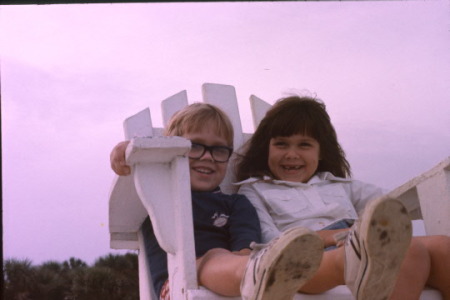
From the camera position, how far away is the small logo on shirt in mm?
2104

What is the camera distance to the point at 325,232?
2.08 meters

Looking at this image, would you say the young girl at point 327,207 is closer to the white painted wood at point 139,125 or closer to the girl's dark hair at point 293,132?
the girl's dark hair at point 293,132

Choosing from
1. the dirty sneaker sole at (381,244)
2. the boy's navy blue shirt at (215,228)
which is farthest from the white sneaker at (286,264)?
the boy's navy blue shirt at (215,228)

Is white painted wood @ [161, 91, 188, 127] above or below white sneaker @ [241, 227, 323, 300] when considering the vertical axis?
above

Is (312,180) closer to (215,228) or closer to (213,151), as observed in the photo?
(213,151)

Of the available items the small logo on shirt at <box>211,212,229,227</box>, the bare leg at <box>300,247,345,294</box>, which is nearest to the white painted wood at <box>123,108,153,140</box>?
the small logo on shirt at <box>211,212,229,227</box>

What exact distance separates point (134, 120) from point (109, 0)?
54.3 inches

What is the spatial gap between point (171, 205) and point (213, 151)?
571mm

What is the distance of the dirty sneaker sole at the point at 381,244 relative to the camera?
1301 mm

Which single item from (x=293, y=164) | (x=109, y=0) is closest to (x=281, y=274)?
(x=109, y=0)

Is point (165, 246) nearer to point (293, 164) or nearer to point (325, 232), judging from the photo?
point (325, 232)

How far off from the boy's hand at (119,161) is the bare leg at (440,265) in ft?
2.99

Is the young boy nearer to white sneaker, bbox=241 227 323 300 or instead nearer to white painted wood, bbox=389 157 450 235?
white sneaker, bbox=241 227 323 300

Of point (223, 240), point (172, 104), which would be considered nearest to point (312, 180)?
point (223, 240)
